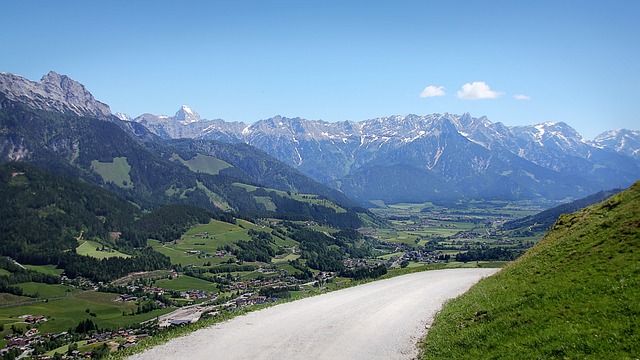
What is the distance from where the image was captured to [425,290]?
37625 millimetres

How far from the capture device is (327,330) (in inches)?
1047

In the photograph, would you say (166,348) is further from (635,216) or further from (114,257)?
(114,257)

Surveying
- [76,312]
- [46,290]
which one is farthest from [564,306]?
[46,290]

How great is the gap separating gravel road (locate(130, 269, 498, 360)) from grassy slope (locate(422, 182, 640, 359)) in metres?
2.20

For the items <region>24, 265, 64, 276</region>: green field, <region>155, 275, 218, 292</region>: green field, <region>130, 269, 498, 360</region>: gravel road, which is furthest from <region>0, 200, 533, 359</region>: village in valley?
<region>130, 269, 498, 360</region>: gravel road

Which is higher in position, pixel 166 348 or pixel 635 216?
pixel 635 216

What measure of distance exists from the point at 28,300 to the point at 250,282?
212 ft

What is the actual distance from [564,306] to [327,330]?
13075 mm

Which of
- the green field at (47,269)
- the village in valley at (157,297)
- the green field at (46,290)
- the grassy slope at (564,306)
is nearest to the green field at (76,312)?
the village in valley at (157,297)

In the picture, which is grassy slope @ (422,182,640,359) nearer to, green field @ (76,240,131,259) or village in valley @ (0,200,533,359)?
village in valley @ (0,200,533,359)

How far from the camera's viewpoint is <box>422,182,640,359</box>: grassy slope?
16391mm

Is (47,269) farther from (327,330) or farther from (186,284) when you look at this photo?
(327,330)

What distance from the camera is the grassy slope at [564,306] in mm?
16391

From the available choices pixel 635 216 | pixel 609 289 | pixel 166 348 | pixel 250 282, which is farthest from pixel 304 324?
pixel 250 282
